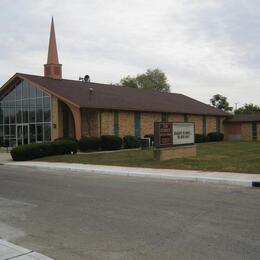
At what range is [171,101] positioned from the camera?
45.8 meters

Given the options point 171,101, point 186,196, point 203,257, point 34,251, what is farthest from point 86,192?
point 171,101

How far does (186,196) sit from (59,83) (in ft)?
90.0

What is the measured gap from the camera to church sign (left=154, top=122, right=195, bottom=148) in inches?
789

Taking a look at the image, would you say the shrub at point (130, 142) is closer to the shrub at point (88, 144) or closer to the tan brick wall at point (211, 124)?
the shrub at point (88, 144)

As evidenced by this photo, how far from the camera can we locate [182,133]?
72.1 feet

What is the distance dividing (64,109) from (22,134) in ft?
16.6

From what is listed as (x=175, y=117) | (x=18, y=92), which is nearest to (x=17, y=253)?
(x=18, y=92)

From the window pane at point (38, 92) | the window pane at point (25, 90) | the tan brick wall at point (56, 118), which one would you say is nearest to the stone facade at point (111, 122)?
the tan brick wall at point (56, 118)

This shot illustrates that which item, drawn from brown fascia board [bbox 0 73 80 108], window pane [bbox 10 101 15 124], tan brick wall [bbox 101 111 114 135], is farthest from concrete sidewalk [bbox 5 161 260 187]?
window pane [bbox 10 101 15 124]

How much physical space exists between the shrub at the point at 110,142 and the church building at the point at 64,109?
157cm

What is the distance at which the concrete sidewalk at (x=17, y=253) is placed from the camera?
18.9ft

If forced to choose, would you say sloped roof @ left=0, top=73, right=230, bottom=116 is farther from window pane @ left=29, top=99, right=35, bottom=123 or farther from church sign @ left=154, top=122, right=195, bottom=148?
church sign @ left=154, top=122, right=195, bottom=148

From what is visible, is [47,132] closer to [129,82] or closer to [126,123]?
[126,123]

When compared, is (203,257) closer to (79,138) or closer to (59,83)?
(79,138)
